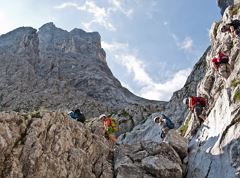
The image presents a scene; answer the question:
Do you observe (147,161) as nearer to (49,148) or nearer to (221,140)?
(221,140)

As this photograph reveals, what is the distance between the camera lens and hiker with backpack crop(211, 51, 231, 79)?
3296 cm

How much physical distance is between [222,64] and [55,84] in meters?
111

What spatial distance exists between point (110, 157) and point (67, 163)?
4506 millimetres

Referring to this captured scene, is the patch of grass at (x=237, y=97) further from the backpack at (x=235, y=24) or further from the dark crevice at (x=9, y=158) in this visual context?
the dark crevice at (x=9, y=158)

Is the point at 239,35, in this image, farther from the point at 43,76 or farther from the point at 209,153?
the point at 43,76

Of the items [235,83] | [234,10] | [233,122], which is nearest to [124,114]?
[234,10]

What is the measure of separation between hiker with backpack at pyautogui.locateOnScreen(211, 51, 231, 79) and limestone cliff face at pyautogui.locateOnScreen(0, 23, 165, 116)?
65265mm

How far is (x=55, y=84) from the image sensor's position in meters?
139

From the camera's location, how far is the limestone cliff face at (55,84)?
119169mm

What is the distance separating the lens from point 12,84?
134500 mm

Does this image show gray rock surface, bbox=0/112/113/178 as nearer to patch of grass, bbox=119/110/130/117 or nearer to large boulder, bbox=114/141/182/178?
large boulder, bbox=114/141/182/178

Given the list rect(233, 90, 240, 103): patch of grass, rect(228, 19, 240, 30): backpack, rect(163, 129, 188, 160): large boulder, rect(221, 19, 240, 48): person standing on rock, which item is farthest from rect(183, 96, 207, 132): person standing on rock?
rect(228, 19, 240, 30): backpack

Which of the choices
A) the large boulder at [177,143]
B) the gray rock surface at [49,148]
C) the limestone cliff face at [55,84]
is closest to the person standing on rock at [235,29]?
the large boulder at [177,143]

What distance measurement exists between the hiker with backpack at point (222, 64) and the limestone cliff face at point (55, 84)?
65.3m
